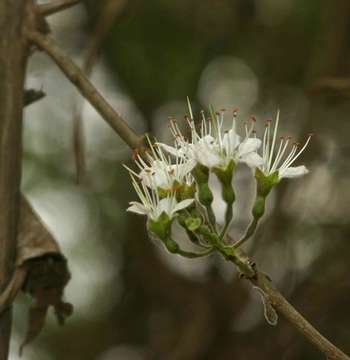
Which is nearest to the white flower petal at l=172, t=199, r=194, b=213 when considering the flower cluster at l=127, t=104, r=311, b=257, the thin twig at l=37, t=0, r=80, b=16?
the flower cluster at l=127, t=104, r=311, b=257

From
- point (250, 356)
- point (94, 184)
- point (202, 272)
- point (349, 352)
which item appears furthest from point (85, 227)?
point (349, 352)

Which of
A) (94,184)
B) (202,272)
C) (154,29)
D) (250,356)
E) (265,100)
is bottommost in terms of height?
(250,356)

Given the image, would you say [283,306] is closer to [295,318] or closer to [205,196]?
[295,318]

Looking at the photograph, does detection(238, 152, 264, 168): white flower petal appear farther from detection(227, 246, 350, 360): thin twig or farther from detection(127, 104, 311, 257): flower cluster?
detection(227, 246, 350, 360): thin twig

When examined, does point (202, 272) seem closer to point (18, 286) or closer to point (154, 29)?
point (154, 29)

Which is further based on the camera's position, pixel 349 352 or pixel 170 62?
pixel 170 62

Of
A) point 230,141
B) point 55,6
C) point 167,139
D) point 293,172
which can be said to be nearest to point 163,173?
point 230,141

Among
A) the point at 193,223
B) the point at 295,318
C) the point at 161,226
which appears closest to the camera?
the point at 295,318

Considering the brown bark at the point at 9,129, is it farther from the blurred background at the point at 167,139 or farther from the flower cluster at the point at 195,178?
Answer: the blurred background at the point at 167,139
